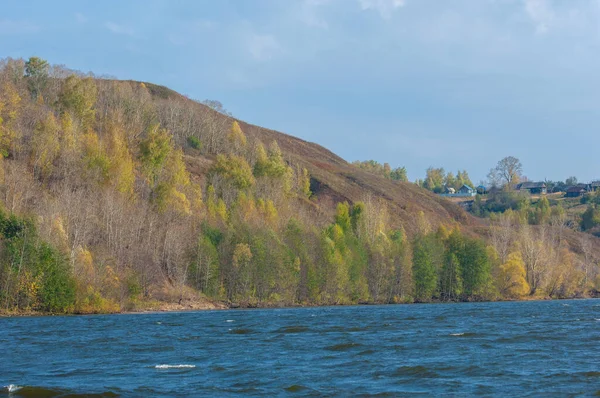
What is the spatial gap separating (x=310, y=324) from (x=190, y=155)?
118 m

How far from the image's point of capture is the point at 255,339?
5175 cm

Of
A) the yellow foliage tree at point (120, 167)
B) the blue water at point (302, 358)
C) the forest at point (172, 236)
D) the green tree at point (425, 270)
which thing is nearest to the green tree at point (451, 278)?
the forest at point (172, 236)

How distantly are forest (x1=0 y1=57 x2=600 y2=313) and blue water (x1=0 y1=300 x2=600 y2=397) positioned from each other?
56.7 ft

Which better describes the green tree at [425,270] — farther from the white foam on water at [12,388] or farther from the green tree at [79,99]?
the white foam on water at [12,388]

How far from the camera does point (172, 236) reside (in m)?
106

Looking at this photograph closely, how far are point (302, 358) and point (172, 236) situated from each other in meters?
67.6

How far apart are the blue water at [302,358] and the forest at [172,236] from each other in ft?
56.7

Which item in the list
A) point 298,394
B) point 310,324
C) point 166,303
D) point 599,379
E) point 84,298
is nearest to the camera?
point 298,394

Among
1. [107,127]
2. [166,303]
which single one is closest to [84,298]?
[166,303]

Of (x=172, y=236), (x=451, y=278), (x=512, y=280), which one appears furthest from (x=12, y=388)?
(x=512, y=280)

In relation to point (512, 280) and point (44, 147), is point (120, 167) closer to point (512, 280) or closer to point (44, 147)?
point (44, 147)

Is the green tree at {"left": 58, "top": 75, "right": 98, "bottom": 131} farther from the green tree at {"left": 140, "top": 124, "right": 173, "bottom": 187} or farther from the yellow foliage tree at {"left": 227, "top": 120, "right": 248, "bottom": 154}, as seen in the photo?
the yellow foliage tree at {"left": 227, "top": 120, "right": 248, "bottom": 154}

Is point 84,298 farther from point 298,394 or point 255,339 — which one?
point 298,394

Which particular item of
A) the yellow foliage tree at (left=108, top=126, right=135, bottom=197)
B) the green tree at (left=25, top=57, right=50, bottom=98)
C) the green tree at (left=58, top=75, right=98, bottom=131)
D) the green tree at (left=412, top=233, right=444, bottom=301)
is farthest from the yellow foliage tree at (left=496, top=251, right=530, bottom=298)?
the green tree at (left=25, top=57, right=50, bottom=98)
